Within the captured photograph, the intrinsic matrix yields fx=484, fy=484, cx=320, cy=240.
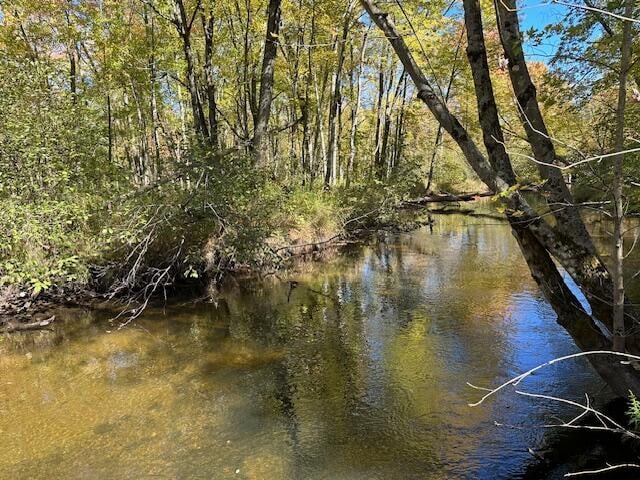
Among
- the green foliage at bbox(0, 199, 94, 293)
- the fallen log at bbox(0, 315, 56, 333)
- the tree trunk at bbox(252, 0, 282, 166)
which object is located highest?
the tree trunk at bbox(252, 0, 282, 166)

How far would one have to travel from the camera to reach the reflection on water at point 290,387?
416cm

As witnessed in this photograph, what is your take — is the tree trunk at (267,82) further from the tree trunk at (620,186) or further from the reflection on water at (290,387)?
the tree trunk at (620,186)

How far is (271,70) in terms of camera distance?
480 inches

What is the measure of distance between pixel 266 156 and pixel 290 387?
27.5 feet

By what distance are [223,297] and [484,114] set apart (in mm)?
6534

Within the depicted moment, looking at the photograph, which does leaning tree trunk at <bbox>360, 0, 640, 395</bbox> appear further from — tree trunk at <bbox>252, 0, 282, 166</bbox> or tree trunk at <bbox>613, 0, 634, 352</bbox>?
tree trunk at <bbox>252, 0, 282, 166</bbox>

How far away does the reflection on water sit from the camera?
4160 mm

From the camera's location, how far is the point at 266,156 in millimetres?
12852

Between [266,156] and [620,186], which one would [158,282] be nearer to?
[266,156]

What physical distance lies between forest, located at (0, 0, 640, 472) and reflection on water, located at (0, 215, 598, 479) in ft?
2.91

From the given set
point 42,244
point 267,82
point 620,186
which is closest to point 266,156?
point 267,82

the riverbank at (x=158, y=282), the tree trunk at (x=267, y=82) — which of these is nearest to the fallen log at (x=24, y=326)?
the riverbank at (x=158, y=282)

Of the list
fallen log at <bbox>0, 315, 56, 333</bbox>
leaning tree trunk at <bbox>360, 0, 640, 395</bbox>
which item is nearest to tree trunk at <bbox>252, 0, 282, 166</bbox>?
fallen log at <bbox>0, 315, 56, 333</bbox>

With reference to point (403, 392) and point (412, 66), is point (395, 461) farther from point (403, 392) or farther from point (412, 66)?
point (412, 66)
